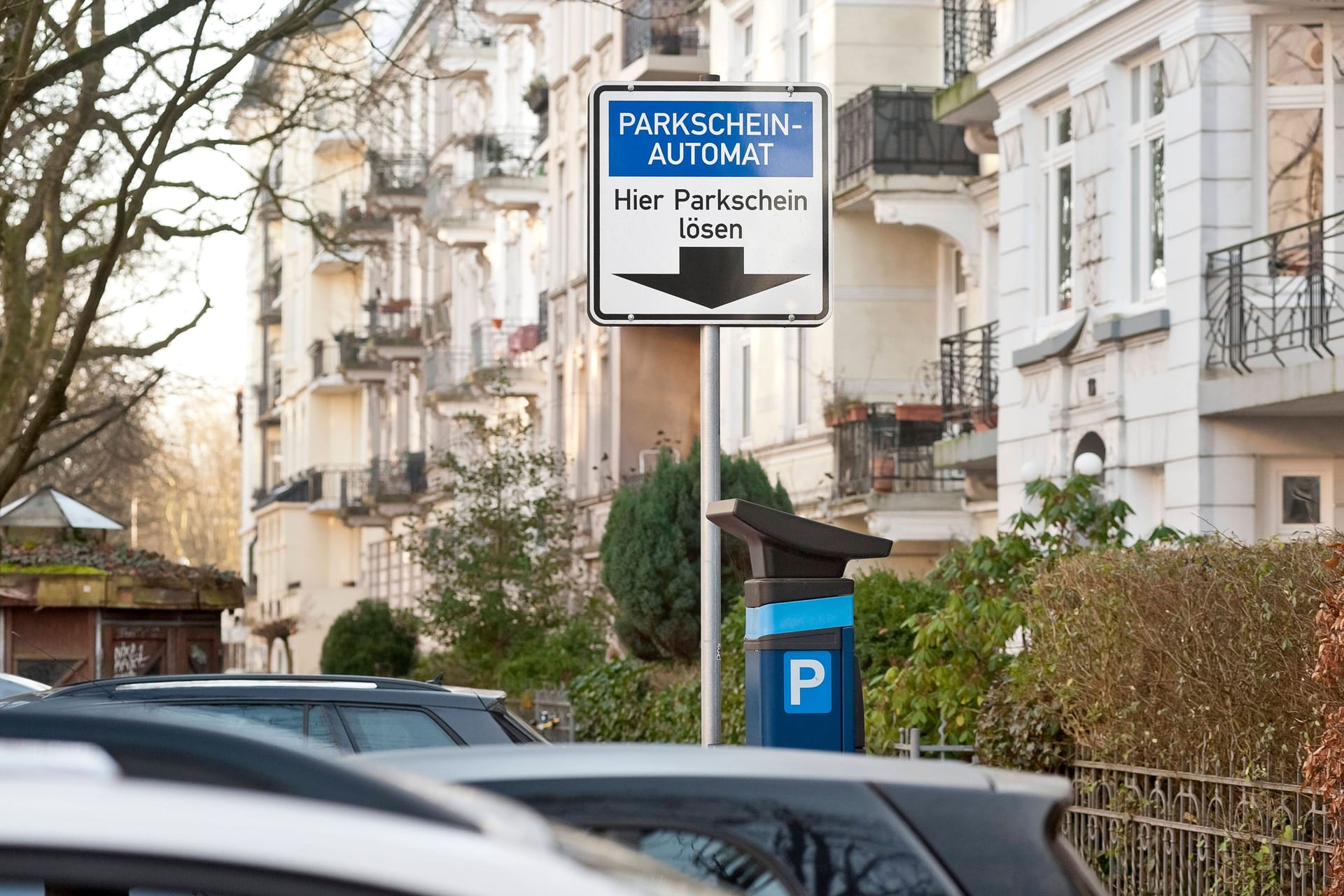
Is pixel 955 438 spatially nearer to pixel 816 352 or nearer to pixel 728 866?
pixel 816 352

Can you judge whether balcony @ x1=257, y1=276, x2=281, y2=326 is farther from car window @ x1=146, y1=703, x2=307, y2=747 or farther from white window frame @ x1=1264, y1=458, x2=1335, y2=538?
car window @ x1=146, y1=703, x2=307, y2=747

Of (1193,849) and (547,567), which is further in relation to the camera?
(547,567)

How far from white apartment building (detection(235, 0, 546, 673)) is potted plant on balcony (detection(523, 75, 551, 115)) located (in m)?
0.25

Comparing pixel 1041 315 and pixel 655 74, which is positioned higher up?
pixel 655 74

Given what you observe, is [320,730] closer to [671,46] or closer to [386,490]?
[671,46]

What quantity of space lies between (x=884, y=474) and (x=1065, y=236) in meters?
5.77

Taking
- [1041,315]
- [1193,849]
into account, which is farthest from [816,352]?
[1193,849]

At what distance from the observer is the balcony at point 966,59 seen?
23859mm

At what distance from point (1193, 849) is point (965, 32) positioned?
17555mm

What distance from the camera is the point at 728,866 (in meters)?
3.38

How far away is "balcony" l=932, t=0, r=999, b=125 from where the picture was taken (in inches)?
939

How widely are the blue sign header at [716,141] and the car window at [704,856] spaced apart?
3.86m

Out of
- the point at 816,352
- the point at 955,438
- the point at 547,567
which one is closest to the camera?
the point at 955,438

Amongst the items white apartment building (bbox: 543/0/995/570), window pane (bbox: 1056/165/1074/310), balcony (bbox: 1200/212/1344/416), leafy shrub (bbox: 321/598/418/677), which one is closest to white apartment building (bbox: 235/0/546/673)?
leafy shrub (bbox: 321/598/418/677)
